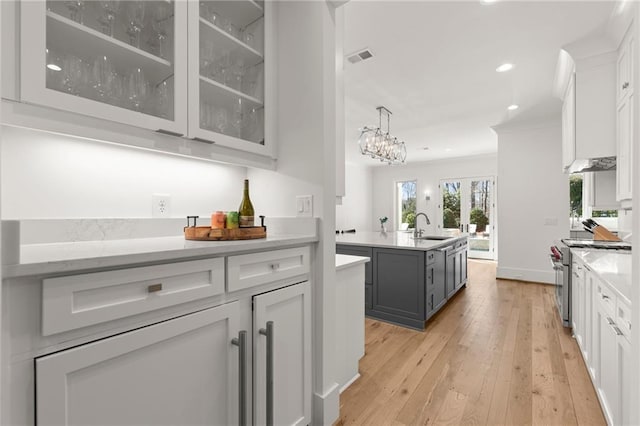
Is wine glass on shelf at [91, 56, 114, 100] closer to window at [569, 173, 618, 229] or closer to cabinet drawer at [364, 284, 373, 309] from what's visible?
cabinet drawer at [364, 284, 373, 309]

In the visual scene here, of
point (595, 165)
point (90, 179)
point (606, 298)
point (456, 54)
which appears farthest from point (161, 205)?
point (595, 165)

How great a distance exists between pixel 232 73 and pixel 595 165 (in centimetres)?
373

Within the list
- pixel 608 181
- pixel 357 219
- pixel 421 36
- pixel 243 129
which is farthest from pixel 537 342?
pixel 357 219

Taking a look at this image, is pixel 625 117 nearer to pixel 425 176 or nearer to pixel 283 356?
pixel 283 356

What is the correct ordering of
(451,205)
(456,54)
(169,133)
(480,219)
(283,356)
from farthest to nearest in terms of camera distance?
(451,205)
(480,219)
(456,54)
(283,356)
(169,133)

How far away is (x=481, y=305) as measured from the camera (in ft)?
12.5

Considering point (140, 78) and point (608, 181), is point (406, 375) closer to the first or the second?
point (140, 78)

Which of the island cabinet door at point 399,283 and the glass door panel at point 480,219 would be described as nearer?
the island cabinet door at point 399,283

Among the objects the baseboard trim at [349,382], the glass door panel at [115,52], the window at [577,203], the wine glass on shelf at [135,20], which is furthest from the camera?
the window at [577,203]

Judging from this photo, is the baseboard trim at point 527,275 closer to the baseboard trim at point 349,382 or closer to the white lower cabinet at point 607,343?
the white lower cabinet at point 607,343

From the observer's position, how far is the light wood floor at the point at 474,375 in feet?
5.77

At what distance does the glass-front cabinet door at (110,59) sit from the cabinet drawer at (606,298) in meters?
2.20

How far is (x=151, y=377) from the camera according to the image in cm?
91

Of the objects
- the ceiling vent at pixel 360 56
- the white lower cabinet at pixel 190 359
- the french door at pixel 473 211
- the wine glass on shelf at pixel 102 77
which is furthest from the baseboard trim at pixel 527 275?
the wine glass on shelf at pixel 102 77
